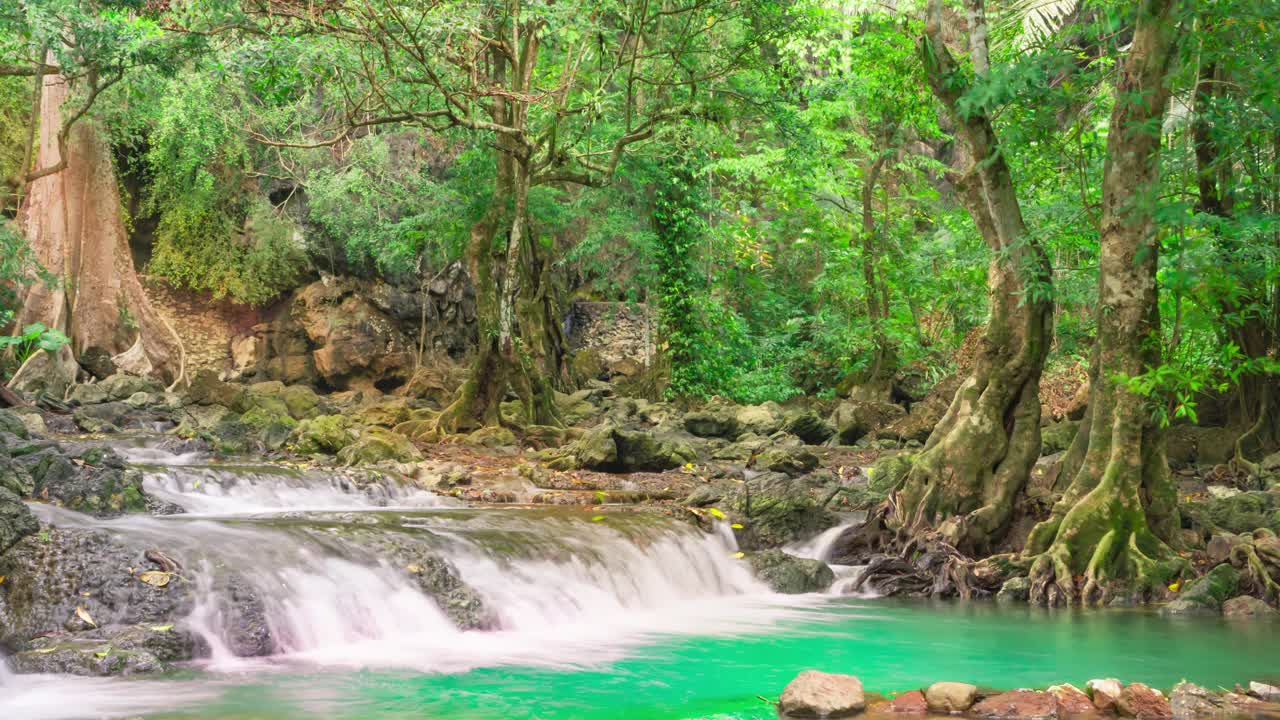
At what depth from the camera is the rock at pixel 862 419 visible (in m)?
19.1

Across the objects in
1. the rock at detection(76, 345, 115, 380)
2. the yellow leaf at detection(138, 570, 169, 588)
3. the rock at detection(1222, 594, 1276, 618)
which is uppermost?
the rock at detection(76, 345, 115, 380)

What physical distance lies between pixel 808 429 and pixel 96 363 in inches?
540

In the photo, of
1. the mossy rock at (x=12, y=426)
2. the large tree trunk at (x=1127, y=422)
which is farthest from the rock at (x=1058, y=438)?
the mossy rock at (x=12, y=426)

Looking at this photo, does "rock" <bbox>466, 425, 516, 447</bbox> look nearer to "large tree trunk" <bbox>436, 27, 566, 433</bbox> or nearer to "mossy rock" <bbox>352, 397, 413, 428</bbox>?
"large tree trunk" <bbox>436, 27, 566, 433</bbox>

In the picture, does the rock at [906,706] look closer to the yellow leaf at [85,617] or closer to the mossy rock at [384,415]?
the yellow leaf at [85,617]

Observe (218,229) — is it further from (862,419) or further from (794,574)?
(794,574)

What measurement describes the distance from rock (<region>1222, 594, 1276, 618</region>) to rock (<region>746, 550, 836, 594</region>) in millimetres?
3658

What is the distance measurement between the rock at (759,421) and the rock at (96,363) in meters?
12.2

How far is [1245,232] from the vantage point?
28.5 ft

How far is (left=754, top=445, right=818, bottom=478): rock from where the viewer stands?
15.3 meters

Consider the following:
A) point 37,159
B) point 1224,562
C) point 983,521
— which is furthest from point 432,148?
point 1224,562

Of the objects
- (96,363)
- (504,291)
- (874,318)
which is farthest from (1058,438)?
(96,363)

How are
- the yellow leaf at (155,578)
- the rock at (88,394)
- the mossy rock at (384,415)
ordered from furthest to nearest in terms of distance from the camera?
the mossy rock at (384,415) → the rock at (88,394) → the yellow leaf at (155,578)

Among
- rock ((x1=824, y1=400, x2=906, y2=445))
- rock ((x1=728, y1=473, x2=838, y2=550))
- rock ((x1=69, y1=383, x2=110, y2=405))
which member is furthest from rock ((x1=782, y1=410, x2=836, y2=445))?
rock ((x1=69, y1=383, x2=110, y2=405))
